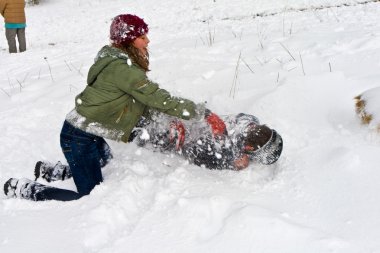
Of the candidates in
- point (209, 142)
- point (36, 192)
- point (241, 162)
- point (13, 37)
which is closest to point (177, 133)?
point (209, 142)

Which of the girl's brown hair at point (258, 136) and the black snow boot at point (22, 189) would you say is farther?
the black snow boot at point (22, 189)

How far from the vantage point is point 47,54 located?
25.1ft

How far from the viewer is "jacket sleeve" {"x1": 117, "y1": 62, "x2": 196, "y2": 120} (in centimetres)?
283

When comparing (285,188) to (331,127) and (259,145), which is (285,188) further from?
(331,127)

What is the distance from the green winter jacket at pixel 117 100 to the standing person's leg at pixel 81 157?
93mm

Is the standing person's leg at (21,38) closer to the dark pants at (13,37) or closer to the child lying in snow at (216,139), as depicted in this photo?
the dark pants at (13,37)

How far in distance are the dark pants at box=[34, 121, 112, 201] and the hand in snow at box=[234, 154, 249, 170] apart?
103cm

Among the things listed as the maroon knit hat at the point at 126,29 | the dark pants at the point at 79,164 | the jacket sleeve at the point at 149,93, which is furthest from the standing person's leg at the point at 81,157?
the maroon knit hat at the point at 126,29

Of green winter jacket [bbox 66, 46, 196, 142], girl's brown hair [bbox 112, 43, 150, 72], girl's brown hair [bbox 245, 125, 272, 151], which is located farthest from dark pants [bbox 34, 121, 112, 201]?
girl's brown hair [bbox 245, 125, 272, 151]

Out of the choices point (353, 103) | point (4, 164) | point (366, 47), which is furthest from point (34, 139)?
point (366, 47)

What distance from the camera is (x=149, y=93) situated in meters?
2.84

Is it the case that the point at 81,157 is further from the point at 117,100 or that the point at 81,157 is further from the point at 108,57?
the point at 108,57

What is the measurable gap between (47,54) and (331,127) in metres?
5.86

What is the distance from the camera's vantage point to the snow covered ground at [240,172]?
7.91 ft
